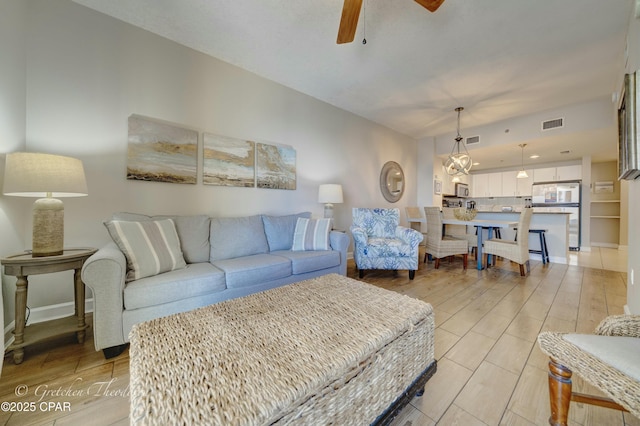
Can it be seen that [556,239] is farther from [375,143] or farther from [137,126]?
[137,126]

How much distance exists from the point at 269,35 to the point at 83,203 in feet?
7.63

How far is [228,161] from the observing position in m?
2.68

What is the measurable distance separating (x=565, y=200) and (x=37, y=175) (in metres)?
8.57

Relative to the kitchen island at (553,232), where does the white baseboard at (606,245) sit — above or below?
below

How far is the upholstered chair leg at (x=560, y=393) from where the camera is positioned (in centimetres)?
88

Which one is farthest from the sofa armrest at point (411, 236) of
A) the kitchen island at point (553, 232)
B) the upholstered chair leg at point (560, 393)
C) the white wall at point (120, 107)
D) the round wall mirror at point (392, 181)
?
the kitchen island at point (553, 232)

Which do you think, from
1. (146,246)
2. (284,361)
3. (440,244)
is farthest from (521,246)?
(146,246)

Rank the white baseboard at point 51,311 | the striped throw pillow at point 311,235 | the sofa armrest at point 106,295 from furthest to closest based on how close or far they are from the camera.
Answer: the striped throw pillow at point 311,235 → the white baseboard at point 51,311 → the sofa armrest at point 106,295

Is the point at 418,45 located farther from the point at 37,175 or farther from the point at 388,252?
the point at 37,175

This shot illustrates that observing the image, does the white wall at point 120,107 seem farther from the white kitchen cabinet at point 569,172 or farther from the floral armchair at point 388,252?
the white kitchen cabinet at point 569,172

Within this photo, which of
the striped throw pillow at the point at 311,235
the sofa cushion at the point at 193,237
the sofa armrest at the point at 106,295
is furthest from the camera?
the striped throw pillow at the point at 311,235

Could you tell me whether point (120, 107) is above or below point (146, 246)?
above

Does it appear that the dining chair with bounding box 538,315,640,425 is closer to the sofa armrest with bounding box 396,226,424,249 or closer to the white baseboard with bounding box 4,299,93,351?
the sofa armrest with bounding box 396,226,424,249

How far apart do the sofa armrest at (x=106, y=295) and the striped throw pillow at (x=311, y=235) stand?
1.50 meters
